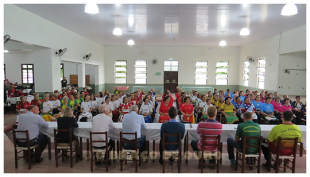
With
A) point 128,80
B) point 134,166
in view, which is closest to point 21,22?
point 134,166

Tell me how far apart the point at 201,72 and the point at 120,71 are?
669 centimetres

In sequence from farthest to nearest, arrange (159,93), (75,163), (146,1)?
(159,93) → (146,1) → (75,163)

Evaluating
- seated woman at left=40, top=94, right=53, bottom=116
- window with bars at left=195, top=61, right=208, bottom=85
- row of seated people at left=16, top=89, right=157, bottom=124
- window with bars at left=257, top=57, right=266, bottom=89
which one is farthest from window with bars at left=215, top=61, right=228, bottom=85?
seated woman at left=40, top=94, right=53, bottom=116

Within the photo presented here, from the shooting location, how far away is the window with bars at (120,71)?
624 inches

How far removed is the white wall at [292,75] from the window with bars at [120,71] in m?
10.8

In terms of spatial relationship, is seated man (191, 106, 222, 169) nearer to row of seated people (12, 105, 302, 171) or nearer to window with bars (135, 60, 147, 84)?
row of seated people (12, 105, 302, 171)

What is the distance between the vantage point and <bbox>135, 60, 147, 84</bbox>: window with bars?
1582 cm

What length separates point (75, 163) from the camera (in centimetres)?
371

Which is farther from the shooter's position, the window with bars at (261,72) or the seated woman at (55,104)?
the window with bars at (261,72)

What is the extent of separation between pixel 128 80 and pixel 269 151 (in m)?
13.3

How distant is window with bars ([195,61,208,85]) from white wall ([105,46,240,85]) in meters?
0.27

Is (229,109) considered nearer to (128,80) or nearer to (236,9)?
(236,9)

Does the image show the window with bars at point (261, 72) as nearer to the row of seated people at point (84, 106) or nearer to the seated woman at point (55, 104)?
the row of seated people at point (84, 106)

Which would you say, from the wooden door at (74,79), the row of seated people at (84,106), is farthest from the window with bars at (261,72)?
the wooden door at (74,79)
